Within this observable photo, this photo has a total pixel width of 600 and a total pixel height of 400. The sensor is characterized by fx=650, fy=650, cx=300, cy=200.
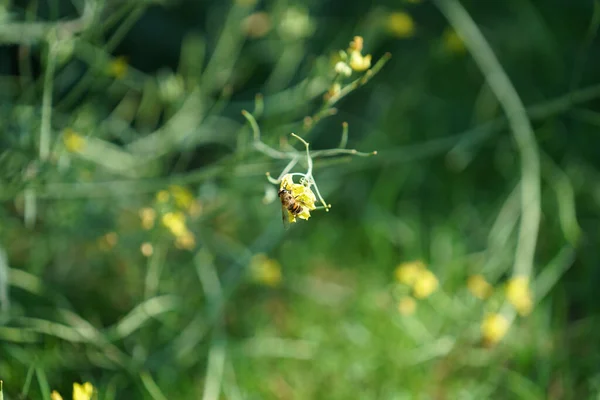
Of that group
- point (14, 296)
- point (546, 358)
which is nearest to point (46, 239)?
point (14, 296)

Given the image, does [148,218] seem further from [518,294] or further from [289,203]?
[518,294]

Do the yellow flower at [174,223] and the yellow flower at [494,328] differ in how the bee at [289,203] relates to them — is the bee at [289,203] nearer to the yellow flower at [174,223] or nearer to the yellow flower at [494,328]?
the yellow flower at [174,223]

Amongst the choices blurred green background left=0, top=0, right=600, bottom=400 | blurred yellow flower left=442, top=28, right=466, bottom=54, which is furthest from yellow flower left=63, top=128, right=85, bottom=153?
blurred yellow flower left=442, top=28, right=466, bottom=54

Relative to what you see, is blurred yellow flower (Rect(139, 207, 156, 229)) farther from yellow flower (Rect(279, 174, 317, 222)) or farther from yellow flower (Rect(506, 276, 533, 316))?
yellow flower (Rect(506, 276, 533, 316))

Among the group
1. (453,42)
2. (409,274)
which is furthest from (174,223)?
(453,42)

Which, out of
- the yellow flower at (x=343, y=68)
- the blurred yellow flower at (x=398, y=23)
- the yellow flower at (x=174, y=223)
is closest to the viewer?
the yellow flower at (x=343, y=68)

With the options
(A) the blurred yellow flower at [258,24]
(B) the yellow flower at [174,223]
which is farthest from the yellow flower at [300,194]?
(A) the blurred yellow flower at [258,24]

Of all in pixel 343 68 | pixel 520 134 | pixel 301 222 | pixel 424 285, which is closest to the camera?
pixel 343 68
